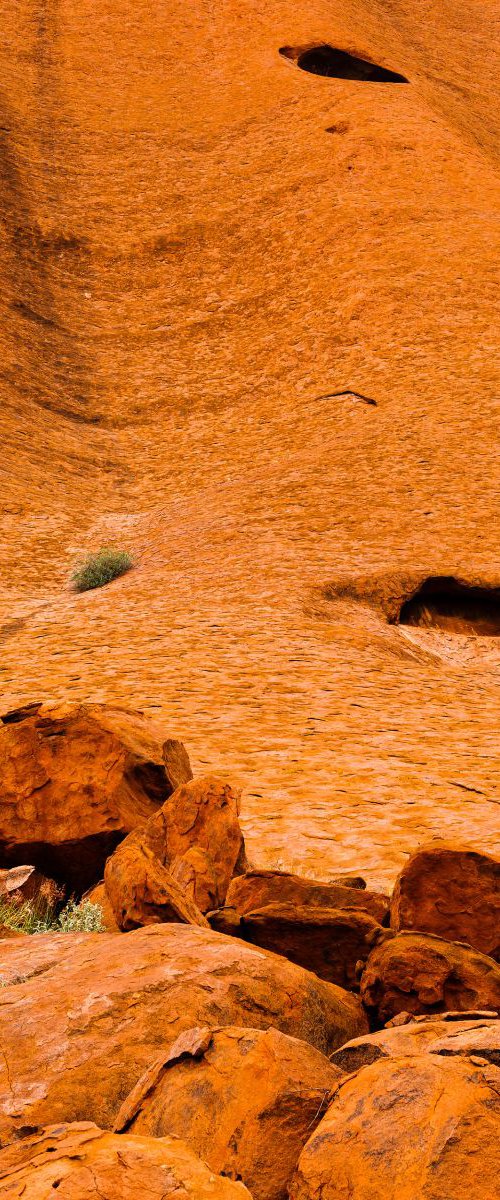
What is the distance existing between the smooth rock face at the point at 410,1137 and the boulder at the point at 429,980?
133 centimetres

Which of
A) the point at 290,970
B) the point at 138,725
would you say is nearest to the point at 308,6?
the point at 138,725

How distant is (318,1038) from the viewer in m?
4.20

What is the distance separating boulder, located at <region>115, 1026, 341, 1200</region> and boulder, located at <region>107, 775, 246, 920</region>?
96.9 inches

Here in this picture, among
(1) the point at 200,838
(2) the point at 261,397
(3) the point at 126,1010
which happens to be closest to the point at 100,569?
(2) the point at 261,397

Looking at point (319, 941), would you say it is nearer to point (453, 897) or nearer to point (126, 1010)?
point (453, 897)

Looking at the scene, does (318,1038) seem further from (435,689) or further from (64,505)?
(64,505)

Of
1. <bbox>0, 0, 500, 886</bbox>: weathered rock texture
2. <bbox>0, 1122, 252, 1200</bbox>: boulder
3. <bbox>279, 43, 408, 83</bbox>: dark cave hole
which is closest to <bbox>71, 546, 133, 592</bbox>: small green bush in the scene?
<bbox>0, 0, 500, 886</bbox>: weathered rock texture

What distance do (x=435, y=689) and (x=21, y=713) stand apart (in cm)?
777

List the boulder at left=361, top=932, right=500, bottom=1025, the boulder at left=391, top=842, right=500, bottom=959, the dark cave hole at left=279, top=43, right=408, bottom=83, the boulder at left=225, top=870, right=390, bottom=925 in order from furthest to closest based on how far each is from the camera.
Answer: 1. the dark cave hole at left=279, top=43, right=408, bottom=83
2. the boulder at left=225, top=870, right=390, bottom=925
3. the boulder at left=391, top=842, right=500, bottom=959
4. the boulder at left=361, top=932, right=500, bottom=1025

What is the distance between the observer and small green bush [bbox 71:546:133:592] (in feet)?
67.6

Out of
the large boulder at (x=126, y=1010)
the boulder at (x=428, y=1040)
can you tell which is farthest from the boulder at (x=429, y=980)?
the boulder at (x=428, y=1040)

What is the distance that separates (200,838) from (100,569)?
47.8 ft

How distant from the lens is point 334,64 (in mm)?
47000

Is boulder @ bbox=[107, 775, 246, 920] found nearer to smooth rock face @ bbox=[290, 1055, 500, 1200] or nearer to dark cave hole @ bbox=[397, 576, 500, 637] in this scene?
smooth rock face @ bbox=[290, 1055, 500, 1200]
